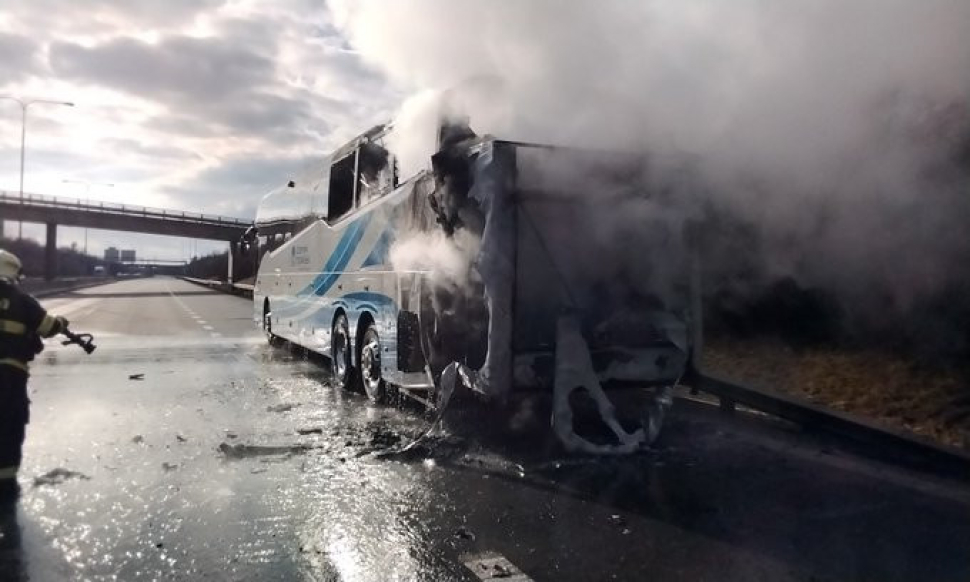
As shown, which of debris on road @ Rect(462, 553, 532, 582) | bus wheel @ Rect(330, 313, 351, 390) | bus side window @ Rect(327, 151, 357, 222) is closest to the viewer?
debris on road @ Rect(462, 553, 532, 582)

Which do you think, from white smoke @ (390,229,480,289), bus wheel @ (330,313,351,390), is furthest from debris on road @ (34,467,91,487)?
bus wheel @ (330,313,351,390)

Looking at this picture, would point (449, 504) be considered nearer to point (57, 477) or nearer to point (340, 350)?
point (57, 477)

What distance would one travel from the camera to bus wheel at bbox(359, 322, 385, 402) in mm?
8227

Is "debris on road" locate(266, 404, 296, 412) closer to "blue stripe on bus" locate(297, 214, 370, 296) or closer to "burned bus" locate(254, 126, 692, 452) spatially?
"burned bus" locate(254, 126, 692, 452)

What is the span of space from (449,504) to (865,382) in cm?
417

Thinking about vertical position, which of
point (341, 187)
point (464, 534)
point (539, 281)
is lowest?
point (464, 534)

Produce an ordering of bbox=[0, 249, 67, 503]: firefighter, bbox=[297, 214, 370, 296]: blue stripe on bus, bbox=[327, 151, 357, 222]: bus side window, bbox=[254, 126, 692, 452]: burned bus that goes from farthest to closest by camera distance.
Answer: bbox=[327, 151, 357, 222]: bus side window < bbox=[297, 214, 370, 296]: blue stripe on bus < bbox=[254, 126, 692, 452]: burned bus < bbox=[0, 249, 67, 503]: firefighter

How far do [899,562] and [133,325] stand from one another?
66.7 feet

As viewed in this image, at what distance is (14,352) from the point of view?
5289 mm

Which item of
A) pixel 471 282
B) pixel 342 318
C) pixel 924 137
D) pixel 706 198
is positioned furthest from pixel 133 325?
pixel 924 137

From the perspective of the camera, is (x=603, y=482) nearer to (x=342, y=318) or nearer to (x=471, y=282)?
(x=471, y=282)

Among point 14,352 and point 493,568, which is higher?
point 14,352

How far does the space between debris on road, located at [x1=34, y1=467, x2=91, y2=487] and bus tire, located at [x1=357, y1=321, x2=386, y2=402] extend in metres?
3.19

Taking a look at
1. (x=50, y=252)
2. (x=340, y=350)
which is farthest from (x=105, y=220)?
(x=340, y=350)
